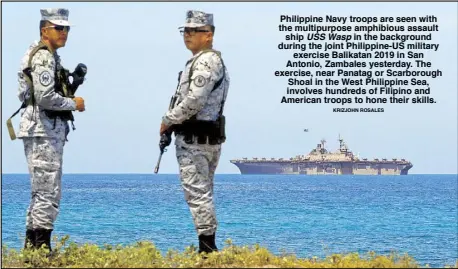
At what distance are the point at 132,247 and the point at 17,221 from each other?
45.5 m

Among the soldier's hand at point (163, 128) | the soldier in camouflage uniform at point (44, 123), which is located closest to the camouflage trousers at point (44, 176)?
the soldier in camouflage uniform at point (44, 123)

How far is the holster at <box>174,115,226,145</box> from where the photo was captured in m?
10.1

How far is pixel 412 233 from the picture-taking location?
54.8 metres

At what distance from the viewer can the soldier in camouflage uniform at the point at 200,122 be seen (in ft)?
32.9

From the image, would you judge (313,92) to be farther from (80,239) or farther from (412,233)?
(412,233)

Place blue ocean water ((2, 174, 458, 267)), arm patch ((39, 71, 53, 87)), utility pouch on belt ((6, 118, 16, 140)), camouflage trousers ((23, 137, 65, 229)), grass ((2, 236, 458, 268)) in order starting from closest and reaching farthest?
1. grass ((2, 236, 458, 268))
2. arm patch ((39, 71, 53, 87))
3. camouflage trousers ((23, 137, 65, 229))
4. utility pouch on belt ((6, 118, 16, 140))
5. blue ocean water ((2, 174, 458, 267))

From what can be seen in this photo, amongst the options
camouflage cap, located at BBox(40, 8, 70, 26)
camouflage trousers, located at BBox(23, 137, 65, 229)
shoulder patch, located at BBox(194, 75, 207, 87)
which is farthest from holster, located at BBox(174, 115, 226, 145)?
camouflage cap, located at BBox(40, 8, 70, 26)

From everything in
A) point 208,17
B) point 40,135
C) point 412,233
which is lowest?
point 412,233

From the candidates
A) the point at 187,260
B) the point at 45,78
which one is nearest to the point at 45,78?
the point at 45,78

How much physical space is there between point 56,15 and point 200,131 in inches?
82.9

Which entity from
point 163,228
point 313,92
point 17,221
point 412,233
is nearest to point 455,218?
point 412,233

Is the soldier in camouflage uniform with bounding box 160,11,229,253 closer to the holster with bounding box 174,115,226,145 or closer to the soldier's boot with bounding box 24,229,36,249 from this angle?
the holster with bounding box 174,115,226,145

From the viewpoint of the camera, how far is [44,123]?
10.3 m

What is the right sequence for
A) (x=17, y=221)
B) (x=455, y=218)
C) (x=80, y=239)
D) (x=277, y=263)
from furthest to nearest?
Result: (x=455, y=218) < (x=17, y=221) < (x=80, y=239) < (x=277, y=263)
